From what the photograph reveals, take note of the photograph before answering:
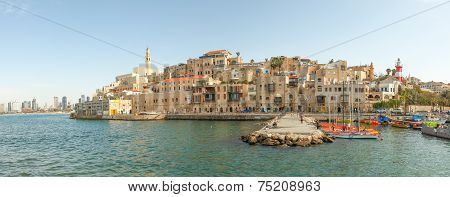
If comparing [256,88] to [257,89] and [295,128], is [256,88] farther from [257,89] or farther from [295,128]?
[295,128]

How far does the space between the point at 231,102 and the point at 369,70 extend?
4775cm

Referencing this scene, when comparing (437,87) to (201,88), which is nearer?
(201,88)

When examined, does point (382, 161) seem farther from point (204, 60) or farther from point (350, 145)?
point (204, 60)

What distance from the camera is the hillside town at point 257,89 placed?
8556cm

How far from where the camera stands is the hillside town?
281 feet

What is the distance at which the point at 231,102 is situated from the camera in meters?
96.2

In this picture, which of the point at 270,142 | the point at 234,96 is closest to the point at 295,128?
the point at 270,142

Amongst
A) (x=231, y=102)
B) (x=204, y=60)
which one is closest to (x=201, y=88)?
(x=231, y=102)

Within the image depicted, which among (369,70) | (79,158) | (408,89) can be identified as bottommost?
(79,158)

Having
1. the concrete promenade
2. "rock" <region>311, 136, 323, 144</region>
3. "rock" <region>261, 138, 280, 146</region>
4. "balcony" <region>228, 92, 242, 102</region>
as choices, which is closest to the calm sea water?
"rock" <region>311, 136, 323, 144</region>

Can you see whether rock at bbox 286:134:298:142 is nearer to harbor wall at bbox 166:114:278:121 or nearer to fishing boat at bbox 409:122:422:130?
fishing boat at bbox 409:122:422:130

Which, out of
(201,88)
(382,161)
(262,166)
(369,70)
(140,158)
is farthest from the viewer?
(369,70)

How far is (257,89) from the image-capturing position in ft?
308

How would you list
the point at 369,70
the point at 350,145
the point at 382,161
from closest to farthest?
the point at 382,161, the point at 350,145, the point at 369,70
